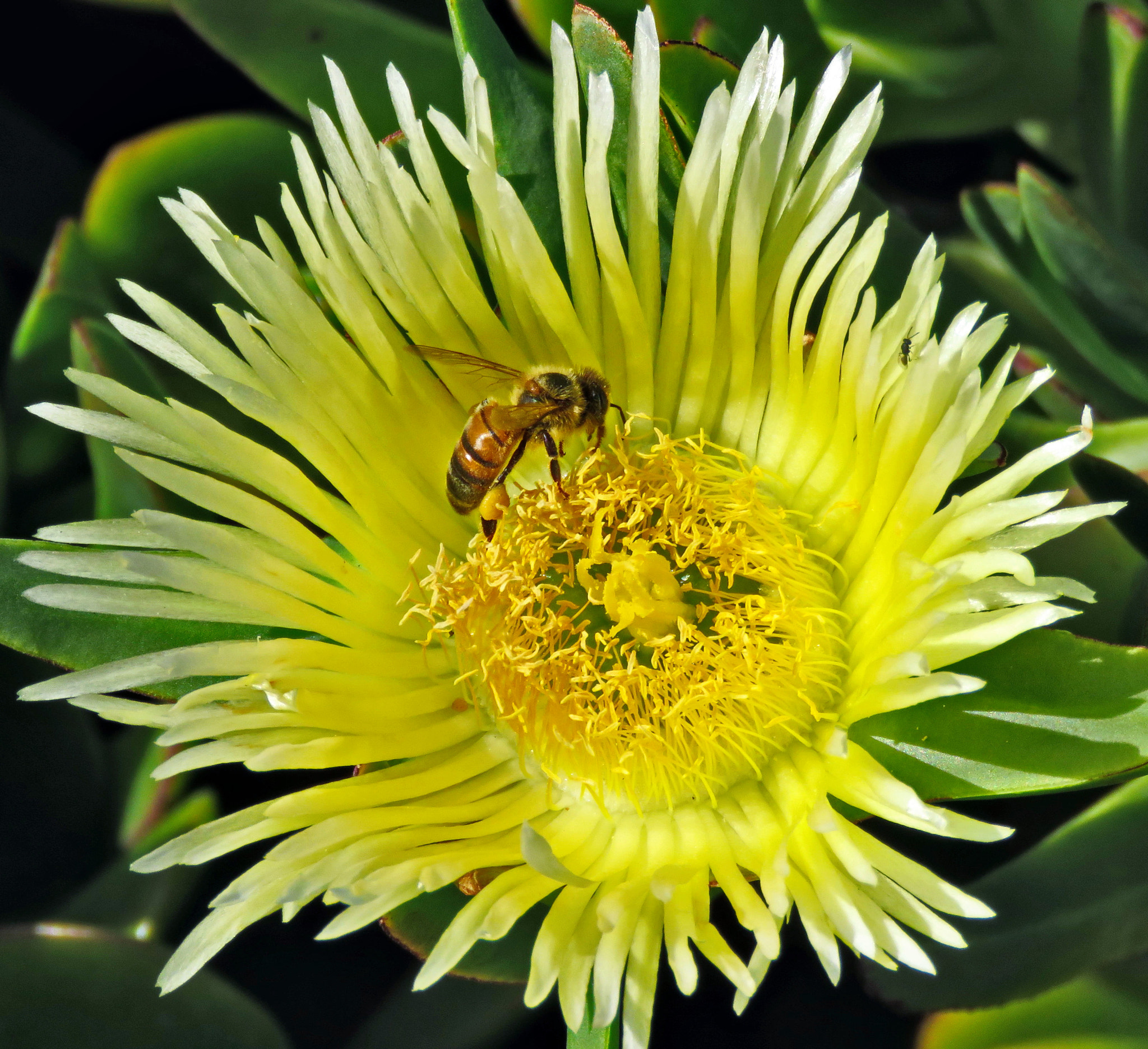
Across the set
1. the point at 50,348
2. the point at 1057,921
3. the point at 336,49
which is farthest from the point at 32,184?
the point at 1057,921

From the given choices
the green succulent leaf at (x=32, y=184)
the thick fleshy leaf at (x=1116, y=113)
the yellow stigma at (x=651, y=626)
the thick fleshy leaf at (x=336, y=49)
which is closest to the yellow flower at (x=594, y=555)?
the yellow stigma at (x=651, y=626)

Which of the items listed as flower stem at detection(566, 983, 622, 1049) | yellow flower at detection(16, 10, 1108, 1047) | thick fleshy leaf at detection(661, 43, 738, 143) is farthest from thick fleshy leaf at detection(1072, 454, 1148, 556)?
flower stem at detection(566, 983, 622, 1049)

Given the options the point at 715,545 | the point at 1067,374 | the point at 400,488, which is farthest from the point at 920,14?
the point at 400,488

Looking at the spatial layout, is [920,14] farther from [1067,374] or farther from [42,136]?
[42,136]

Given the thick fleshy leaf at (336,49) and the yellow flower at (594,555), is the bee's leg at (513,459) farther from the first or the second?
the thick fleshy leaf at (336,49)

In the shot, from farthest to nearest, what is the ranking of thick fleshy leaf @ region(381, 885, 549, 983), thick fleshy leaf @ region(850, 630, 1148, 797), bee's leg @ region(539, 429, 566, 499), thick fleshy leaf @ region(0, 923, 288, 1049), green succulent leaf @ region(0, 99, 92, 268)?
green succulent leaf @ region(0, 99, 92, 268) < bee's leg @ region(539, 429, 566, 499) < thick fleshy leaf @ region(0, 923, 288, 1049) < thick fleshy leaf @ region(381, 885, 549, 983) < thick fleshy leaf @ region(850, 630, 1148, 797)

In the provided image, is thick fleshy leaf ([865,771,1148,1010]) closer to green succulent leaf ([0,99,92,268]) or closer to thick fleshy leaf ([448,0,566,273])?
thick fleshy leaf ([448,0,566,273])

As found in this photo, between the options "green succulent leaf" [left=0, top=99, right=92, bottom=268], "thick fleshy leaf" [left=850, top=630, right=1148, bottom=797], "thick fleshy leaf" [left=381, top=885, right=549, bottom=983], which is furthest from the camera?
"green succulent leaf" [left=0, top=99, right=92, bottom=268]
